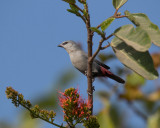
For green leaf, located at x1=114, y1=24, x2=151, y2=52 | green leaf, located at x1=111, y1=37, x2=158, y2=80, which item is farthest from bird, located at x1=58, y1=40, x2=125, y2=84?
green leaf, located at x1=114, y1=24, x2=151, y2=52

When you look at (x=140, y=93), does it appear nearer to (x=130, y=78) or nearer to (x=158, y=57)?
(x=130, y=78)

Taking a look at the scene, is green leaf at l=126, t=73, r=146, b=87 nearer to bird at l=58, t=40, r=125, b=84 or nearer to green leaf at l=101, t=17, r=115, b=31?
bird at l=58, t=40, r=125, b=84

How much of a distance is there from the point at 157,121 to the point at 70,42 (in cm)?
427

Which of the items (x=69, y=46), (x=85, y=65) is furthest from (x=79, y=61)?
(x=69, y=46)

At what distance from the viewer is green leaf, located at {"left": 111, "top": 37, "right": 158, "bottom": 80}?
2.33 m

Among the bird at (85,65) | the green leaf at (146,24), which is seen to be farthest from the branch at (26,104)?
the bird at (85,65)

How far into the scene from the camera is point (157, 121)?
3072 millimetres

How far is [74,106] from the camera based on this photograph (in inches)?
106

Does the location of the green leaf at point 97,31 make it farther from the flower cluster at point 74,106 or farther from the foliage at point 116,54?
the flower cluster at point 74,106

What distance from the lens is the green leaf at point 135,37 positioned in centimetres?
222

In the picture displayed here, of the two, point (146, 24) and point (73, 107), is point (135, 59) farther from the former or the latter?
point (73, 107)

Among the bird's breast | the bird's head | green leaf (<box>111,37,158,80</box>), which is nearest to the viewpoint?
green leaf (<box>111,37,158,80</box>)

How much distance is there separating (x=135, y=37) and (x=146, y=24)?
196 millimetres

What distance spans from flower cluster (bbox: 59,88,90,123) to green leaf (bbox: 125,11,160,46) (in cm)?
80
